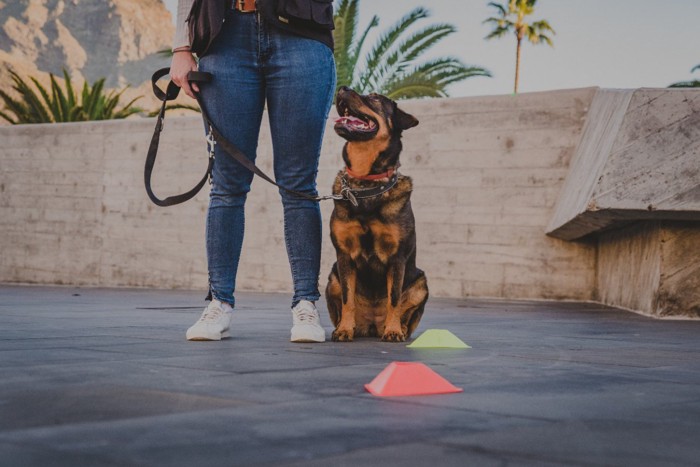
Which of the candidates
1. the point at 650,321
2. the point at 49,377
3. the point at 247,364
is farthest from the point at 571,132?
the point at 49,377

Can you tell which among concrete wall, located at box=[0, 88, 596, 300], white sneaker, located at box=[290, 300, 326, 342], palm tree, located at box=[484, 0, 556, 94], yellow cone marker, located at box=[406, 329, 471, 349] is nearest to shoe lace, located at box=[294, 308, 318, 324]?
white sneaker, located at box=[290, 300, 326, 342]

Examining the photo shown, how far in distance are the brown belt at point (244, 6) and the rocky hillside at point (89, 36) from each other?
3012 inches

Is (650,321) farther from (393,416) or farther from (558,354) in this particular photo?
(393,416)

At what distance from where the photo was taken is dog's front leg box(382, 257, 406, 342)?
462 cm

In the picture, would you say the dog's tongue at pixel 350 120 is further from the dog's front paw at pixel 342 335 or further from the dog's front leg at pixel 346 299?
the dog's front paw at pixel 342 335

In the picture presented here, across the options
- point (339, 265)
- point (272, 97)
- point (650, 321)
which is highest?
point (272, 97)

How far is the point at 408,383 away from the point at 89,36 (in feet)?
284

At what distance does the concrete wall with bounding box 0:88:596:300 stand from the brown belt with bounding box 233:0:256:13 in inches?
270

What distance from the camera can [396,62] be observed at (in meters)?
19.4

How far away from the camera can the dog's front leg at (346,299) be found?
4.59m

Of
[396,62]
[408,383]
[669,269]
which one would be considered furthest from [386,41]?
[408,383]

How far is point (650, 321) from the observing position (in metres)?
6.70

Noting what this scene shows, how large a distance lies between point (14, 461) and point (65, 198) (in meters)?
13.8

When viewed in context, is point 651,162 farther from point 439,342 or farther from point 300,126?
point 300,126
